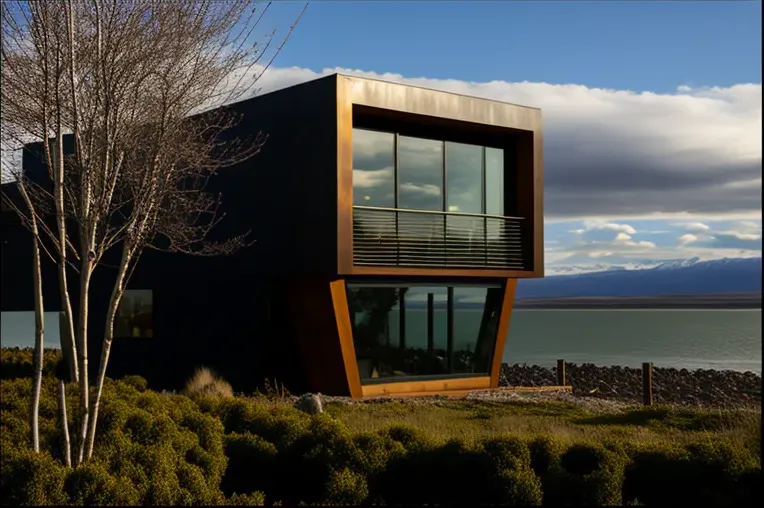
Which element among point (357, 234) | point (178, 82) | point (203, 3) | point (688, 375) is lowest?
point (688, 375)

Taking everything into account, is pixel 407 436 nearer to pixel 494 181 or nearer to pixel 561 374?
pixel 494 181

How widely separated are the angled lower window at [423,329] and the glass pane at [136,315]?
20.0 ft

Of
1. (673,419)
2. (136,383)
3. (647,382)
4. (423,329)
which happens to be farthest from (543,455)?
(647,382)

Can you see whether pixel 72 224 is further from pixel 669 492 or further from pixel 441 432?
pixel 669 492

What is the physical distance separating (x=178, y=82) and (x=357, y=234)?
8003mm

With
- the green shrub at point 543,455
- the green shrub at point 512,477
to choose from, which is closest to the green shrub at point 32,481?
the green shrub at point 512,477

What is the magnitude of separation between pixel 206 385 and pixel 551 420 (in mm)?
7015

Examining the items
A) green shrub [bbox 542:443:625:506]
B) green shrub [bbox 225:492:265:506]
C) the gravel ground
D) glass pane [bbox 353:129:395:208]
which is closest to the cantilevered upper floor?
glass pane [bbox 353:129:395:208]

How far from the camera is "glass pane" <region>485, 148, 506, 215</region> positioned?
20047mm

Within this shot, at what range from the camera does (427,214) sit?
18.5 metres

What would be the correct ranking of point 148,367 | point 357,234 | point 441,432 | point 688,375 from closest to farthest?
point 441,432
point 357,234
point 148,367
point 688,375

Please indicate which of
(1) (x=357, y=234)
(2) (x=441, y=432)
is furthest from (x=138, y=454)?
(1) (x=357, y=234)

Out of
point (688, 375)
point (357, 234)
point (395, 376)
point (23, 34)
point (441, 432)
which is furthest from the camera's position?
point (688, 375)

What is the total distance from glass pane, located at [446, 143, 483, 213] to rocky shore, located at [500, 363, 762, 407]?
8370mm
